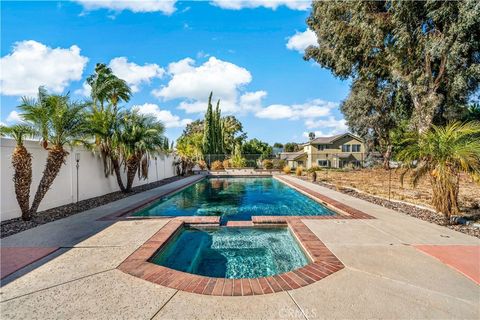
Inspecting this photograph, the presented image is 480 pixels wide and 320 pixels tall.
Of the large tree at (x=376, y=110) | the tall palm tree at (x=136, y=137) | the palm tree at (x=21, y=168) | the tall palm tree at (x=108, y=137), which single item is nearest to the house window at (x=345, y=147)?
the large tree at (x=376, y=110)

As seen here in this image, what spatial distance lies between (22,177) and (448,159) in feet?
32.3

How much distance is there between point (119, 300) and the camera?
2559mm

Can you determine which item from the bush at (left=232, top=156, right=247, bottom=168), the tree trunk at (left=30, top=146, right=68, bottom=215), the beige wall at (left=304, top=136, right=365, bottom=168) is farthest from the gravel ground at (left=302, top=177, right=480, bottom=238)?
the beige wall at (left=304, top=136, right=365, bottom=168)

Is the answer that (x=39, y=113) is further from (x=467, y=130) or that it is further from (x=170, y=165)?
(x=170, y=165)

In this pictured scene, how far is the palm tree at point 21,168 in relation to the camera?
5586mm

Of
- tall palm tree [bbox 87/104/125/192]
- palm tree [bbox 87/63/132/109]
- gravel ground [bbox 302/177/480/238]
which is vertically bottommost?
gravel ground [bbox 302/177/480/238]

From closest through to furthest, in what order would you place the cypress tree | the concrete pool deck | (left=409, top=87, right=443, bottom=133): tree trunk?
the concrete pool deck
(left=409, top=87, right=443, bottom=133): tree trunk
the cypress tree

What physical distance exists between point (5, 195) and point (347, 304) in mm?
7463

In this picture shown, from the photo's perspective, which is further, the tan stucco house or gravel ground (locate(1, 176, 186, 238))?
the tan stucco house

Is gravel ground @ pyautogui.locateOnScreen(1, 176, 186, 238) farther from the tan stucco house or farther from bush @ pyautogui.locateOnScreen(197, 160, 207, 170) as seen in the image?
the tan stucco house

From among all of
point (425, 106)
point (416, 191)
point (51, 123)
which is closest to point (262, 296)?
point (51, 123)

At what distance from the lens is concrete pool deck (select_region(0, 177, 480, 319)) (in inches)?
93.1

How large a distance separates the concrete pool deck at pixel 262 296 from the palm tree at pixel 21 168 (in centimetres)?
160

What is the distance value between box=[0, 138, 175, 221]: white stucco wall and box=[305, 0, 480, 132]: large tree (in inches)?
575
